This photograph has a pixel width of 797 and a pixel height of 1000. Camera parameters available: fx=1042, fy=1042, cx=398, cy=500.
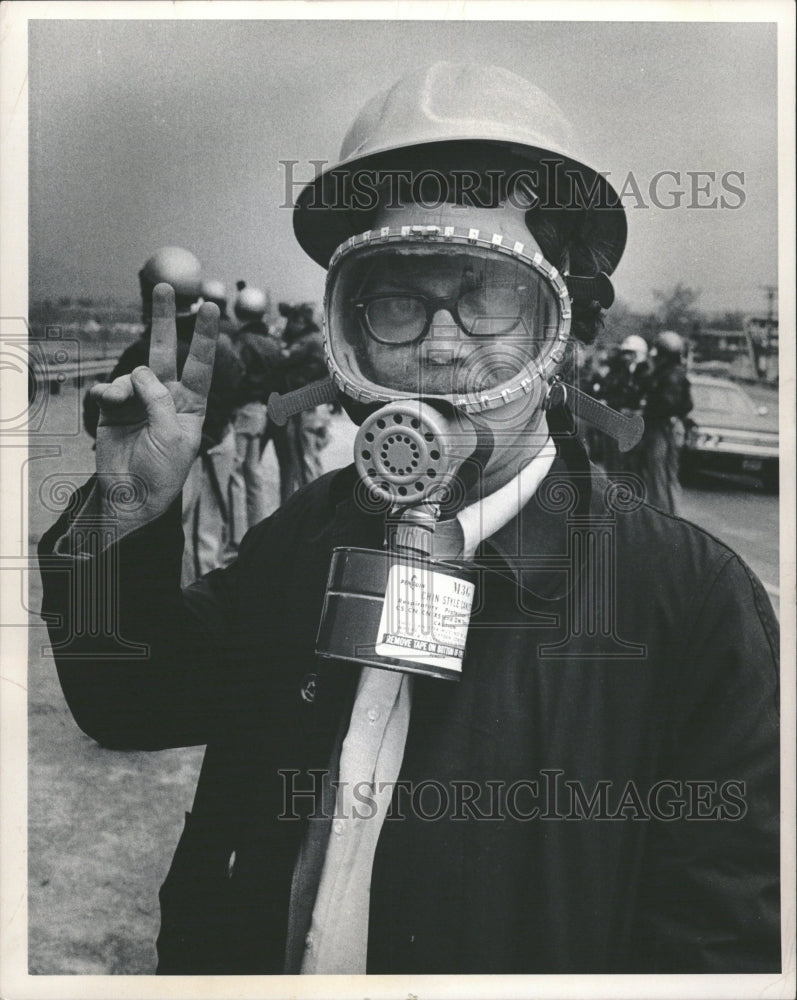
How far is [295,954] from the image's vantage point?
246cm

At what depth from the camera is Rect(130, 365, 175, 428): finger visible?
2.40 meters

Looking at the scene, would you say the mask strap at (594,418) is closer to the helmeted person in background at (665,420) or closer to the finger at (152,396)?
the helmeted person in background at (665,420)

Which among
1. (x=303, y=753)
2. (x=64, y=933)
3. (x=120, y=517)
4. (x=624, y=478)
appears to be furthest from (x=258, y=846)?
(x=624, y=478)

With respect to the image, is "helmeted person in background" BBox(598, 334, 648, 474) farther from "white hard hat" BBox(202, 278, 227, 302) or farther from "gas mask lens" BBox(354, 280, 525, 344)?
"white hard hat" BBox(202, 278, 227, 302)

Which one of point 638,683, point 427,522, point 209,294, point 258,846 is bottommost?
point 258,846

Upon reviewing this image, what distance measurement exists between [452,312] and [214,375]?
2.01 ft

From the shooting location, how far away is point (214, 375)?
8.35 feet

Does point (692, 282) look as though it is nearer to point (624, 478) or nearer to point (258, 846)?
point (624, 478)

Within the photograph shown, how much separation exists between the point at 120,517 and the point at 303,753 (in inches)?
28.0

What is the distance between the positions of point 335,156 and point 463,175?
35 centimetres

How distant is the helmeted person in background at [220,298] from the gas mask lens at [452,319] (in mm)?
290

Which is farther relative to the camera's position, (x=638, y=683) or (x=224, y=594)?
(x=224, y=594)

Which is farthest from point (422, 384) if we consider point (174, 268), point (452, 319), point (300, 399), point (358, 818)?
point (358, 818)

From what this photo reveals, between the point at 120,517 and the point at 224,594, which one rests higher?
the point at 120,517
